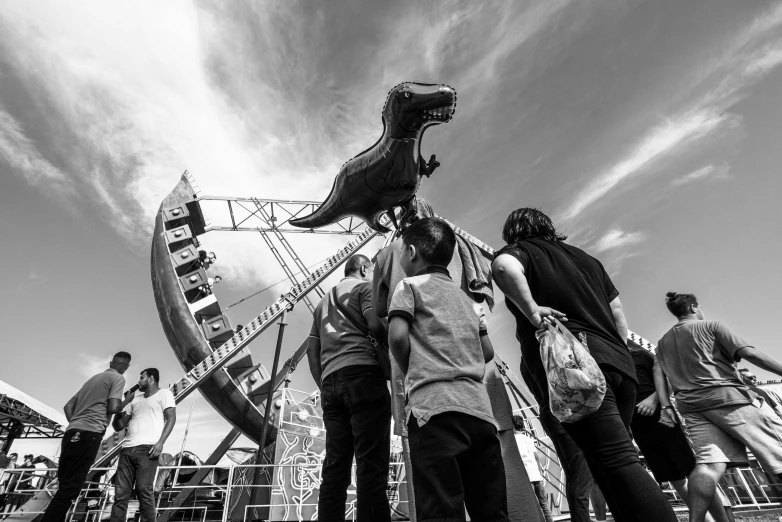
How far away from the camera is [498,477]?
5.16 feet

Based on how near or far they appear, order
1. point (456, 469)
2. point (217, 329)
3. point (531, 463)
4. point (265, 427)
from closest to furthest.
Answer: point (456, 469), point (531, 463), point (265, 427), point (217, 329)

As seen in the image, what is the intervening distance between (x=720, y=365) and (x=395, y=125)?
10.3ft

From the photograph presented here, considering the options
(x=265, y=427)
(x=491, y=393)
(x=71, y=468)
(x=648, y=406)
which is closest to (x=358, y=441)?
(x=491, y=393)

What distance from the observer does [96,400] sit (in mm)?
4332

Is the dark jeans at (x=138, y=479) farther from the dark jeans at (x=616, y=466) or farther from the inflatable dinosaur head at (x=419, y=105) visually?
the dark jeans at (x=616, y=466)

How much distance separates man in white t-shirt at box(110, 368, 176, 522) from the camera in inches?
161

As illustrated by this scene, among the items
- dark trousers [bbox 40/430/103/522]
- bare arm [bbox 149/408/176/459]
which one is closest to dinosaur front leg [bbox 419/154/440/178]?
bare arm [bbox 149/408/176/459]

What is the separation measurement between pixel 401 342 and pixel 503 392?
32.0 inches

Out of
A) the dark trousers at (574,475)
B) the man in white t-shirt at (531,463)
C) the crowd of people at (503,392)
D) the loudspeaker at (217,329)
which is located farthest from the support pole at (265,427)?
the dark trousers at (574,475)

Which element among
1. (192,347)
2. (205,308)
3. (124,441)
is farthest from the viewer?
(205,308)

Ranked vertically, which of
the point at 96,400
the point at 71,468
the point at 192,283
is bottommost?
the point at 71,468

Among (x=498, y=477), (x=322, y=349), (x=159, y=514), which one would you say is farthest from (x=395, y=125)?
(x=159, y=514)

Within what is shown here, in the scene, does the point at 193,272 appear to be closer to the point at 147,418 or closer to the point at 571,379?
the point at 147,418

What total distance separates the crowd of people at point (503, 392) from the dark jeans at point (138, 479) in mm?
2612
